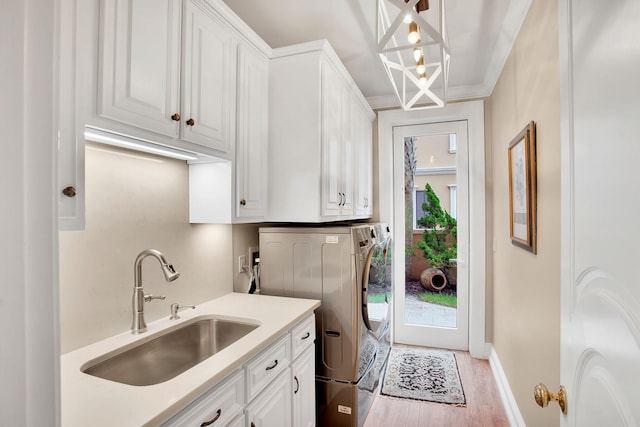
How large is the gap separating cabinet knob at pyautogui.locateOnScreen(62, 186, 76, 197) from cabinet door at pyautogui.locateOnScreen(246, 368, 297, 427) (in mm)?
974

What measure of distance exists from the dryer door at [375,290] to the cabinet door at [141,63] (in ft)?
4.69

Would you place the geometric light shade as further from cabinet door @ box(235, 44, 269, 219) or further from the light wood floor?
the light wood floor

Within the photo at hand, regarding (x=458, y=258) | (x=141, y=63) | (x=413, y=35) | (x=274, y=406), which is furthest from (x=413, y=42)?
(x=458, y=258)

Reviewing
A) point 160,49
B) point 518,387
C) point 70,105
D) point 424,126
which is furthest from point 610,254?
point 424,126

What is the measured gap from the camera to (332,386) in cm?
205

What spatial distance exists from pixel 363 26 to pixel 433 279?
247 centimetres

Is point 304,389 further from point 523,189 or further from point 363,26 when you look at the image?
point 363,26

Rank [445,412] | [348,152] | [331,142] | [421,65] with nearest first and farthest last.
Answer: [421,65] < [331,142] < [445,412] < [348,152]

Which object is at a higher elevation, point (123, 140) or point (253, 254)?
point (123, 140)

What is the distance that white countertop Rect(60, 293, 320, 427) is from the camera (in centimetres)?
85

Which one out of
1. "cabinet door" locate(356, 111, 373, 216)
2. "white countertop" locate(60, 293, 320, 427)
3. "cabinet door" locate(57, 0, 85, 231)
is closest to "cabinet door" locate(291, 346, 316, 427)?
"white countertop" locate(60, 293, 320, 427)

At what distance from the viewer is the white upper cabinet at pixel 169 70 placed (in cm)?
105

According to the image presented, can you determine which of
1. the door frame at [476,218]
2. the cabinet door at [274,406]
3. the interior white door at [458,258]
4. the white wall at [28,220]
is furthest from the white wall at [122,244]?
the door frame at [476,218]

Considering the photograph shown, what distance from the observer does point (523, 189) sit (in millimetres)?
1850
